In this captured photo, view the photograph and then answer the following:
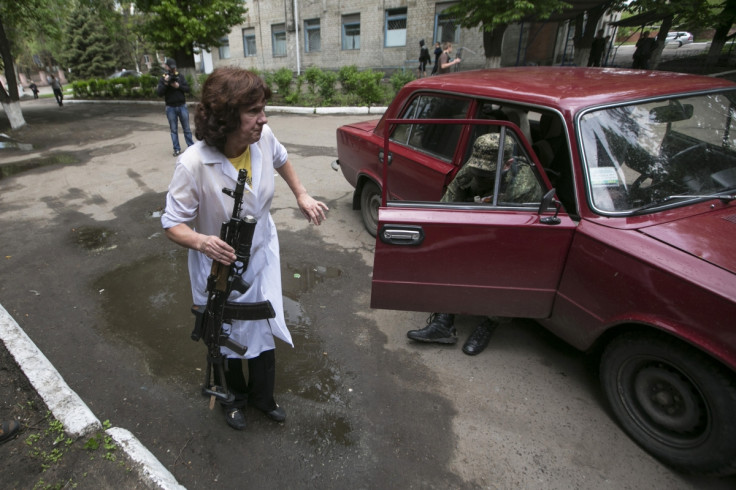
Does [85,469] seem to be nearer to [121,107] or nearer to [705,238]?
[705,238]

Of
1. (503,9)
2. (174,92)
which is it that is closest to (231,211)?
(174,92)

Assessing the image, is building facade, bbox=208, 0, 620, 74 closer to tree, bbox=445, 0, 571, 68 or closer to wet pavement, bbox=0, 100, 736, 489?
tree, bbox=445, 0, 571, 68

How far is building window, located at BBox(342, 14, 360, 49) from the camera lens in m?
22.3

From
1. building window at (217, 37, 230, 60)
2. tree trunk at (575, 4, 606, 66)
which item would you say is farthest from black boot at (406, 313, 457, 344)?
building window at (217, 37, 230, 60)

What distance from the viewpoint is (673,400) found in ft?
7.34

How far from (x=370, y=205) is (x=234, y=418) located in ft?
9.65

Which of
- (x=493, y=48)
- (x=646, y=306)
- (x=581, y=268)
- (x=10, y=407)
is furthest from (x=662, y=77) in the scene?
(x=493, y=48)

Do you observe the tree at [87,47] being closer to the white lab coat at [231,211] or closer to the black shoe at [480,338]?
the white lab coat at [231,211]

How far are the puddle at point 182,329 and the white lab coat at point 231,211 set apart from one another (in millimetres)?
695

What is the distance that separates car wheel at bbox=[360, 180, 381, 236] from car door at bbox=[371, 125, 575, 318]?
2070mm

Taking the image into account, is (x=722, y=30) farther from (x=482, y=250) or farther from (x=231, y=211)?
(x=231, y=211)

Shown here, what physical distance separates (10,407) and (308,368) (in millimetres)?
1822

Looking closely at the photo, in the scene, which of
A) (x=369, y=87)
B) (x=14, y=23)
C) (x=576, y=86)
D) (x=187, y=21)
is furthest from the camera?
(x=187, y=21)

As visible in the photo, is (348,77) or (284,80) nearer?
(348,77)
